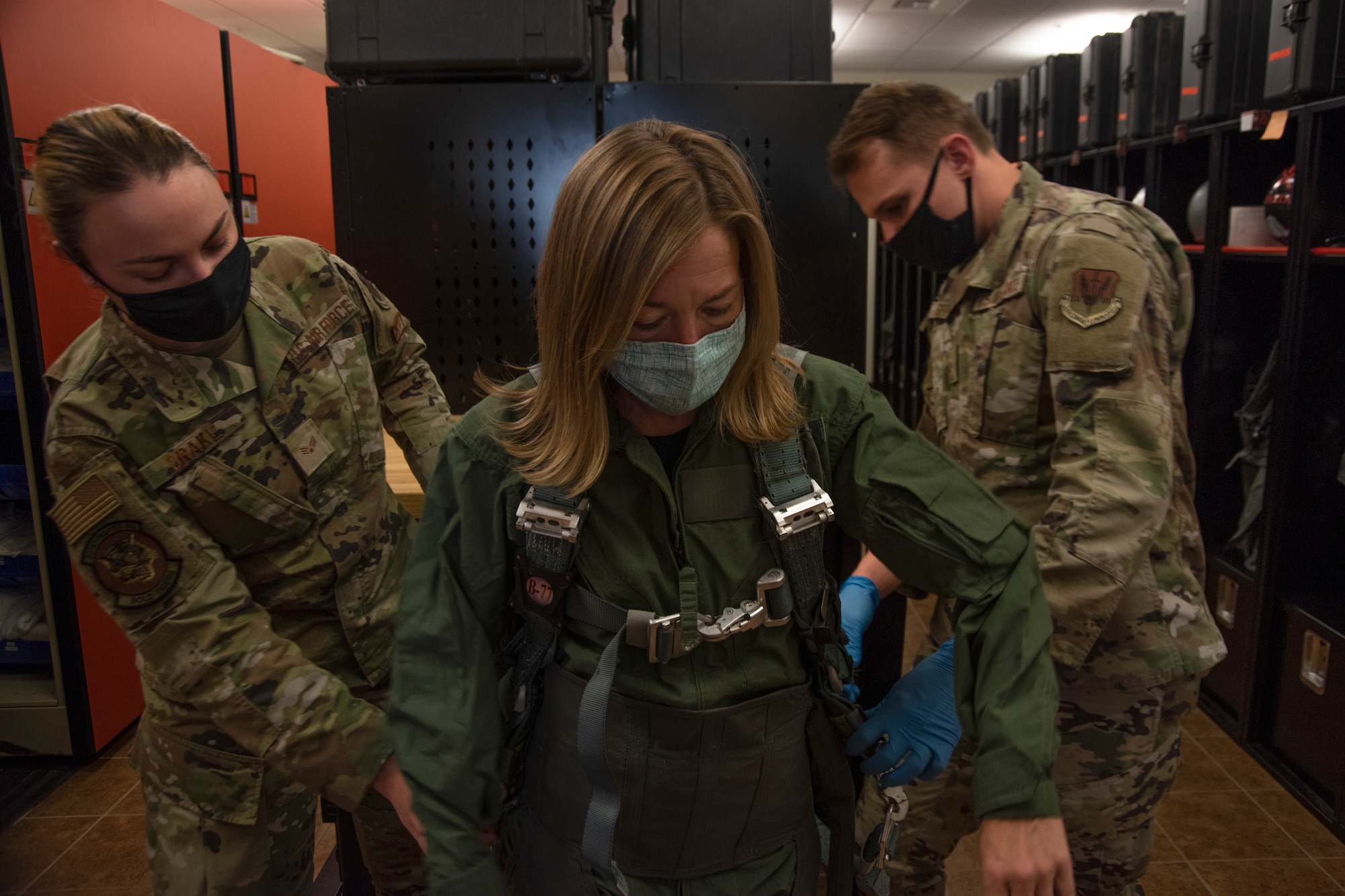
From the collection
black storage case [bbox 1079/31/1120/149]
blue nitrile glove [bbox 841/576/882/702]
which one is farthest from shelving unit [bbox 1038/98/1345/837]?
blue nitrile glove [bbox 841/576/882/702]

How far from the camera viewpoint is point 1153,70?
346 cm

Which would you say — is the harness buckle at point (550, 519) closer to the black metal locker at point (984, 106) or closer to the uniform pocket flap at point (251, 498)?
the uniform pocket flap at point (251, 498)

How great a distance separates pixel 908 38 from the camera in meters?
7.53

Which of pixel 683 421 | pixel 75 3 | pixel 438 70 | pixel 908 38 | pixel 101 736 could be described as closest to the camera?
pixel 683 421

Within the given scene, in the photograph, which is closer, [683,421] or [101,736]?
[683,421]

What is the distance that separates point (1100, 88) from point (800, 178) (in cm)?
260

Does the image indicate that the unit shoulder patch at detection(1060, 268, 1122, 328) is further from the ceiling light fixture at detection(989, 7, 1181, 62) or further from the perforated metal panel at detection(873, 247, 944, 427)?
the ceiling light fixture at detection(989, 7, 1181, 62)

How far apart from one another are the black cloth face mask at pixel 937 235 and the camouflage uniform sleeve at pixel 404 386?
3.29 ft

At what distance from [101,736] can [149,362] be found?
86.9 inches

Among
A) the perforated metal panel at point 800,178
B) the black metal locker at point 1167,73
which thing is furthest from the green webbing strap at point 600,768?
the black metal locker at point 1167,73

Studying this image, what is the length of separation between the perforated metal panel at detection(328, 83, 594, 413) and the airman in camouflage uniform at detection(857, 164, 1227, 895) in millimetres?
921

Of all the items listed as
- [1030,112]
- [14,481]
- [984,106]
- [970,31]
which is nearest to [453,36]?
[14,481]

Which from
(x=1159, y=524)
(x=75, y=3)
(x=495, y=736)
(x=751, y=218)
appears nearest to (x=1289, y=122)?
(x=1159, y=524)

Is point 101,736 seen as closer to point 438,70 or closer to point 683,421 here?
point 438,70
